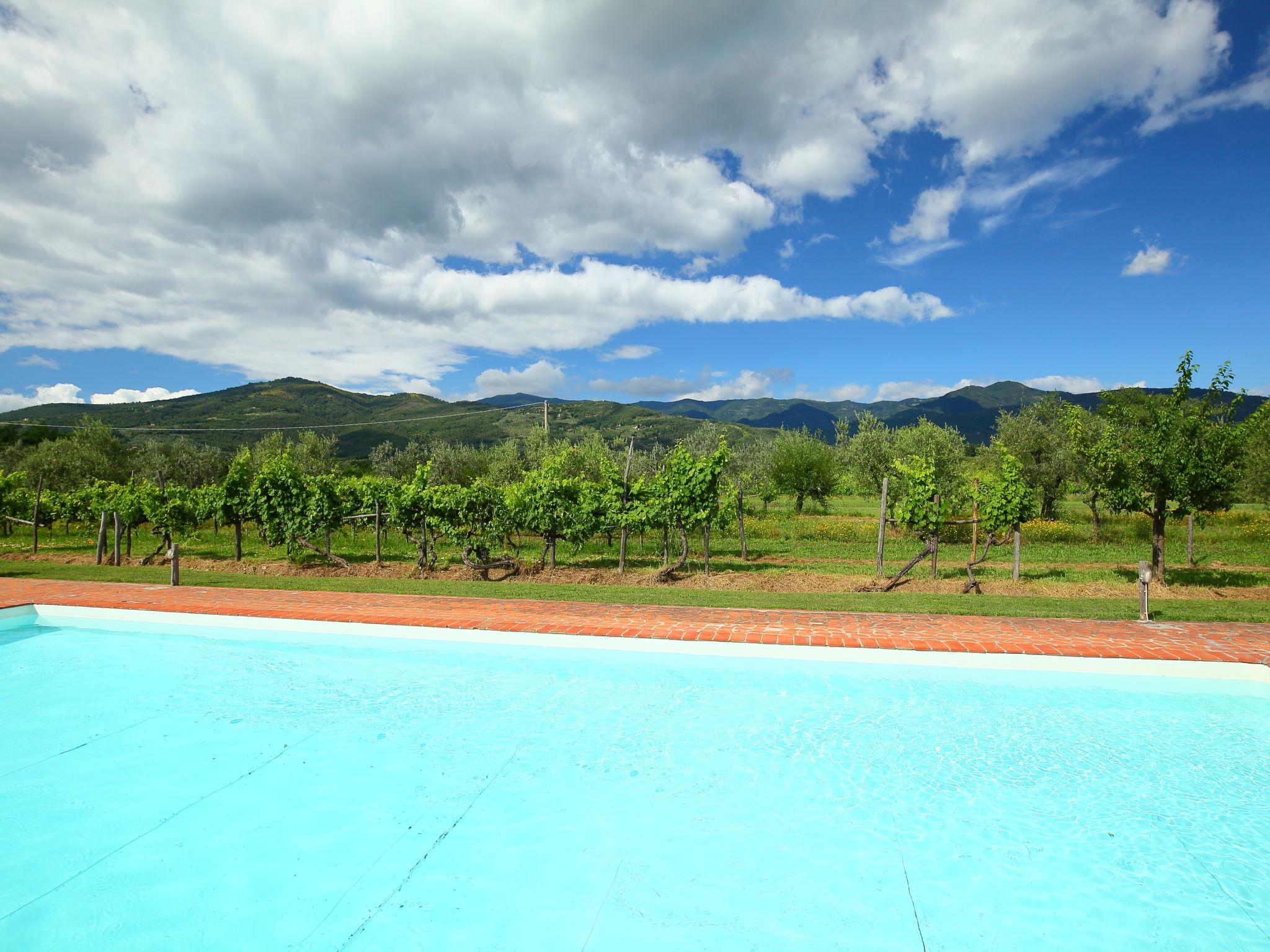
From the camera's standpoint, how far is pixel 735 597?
10.3m

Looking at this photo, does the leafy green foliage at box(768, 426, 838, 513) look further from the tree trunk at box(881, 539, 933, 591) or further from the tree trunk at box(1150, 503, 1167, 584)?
the tree trunk at box(881, 539, 933, 591)

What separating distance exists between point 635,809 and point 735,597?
19.1 feet

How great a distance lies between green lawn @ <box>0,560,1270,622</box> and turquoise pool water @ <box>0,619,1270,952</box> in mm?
2376

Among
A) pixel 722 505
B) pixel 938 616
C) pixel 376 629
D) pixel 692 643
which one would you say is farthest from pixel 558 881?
pixel 722 505

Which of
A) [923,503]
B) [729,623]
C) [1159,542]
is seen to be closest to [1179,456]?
[1159,542]

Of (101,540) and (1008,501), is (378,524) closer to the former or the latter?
(101,540)

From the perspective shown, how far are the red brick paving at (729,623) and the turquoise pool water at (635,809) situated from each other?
Result: 13.3 inches

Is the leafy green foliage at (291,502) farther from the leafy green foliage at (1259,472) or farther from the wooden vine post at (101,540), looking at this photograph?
the leafy green foliage at (1259,472)

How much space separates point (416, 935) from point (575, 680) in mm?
3730

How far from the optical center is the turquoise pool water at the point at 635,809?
3.51 meters

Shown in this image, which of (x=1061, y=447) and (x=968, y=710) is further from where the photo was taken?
(x=1061, y=447)

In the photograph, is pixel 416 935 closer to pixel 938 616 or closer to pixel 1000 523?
pixel 938 616

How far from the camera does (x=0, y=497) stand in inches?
746

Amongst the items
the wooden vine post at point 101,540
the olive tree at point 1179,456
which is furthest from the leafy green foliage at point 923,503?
the wooden vine post at point 101,540
